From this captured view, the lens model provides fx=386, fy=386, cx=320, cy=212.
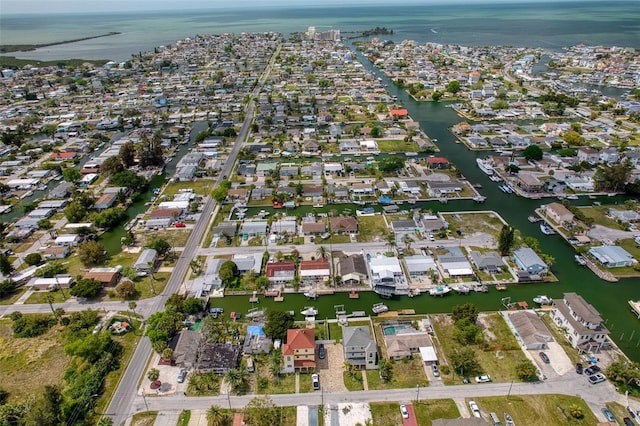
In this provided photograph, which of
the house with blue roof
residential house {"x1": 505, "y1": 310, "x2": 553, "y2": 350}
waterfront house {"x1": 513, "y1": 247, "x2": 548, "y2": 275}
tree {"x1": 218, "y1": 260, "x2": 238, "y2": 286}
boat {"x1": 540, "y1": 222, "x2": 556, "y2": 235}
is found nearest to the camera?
residential house {"x1": 505, "y1": 310, "x2": 553, "y2": 350}

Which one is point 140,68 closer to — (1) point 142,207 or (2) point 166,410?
(1) point 142,207

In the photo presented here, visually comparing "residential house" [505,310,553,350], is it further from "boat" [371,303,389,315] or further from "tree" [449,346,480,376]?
"boat" [371,303,389,315]

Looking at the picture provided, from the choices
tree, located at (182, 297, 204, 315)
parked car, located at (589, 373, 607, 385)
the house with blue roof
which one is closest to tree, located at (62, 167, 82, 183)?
tree, located at (182, 297, 204, 315)

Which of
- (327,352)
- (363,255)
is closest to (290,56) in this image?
(363,255)

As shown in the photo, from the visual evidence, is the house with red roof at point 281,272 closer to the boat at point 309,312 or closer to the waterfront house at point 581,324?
the boat at point 309,312

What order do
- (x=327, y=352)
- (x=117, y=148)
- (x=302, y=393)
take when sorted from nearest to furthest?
(x=302, y=393) < (x=327, y=352) < (x=117, y=148)

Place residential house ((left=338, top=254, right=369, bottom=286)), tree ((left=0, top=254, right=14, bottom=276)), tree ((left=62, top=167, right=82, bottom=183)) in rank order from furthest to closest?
tree ((left=62, top=167, right=82, bottom=183)) < tree ((left=0, top=254, right=14, bottom=276)) < residential house ((left=338, top=254, right=369, bottom=286))
